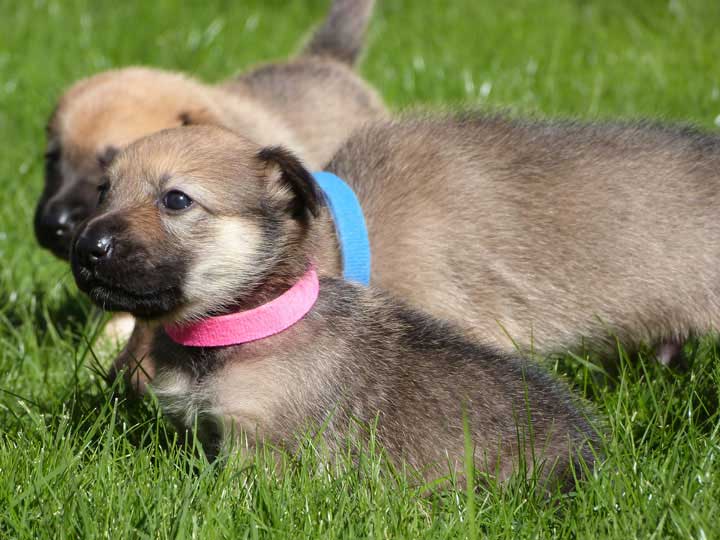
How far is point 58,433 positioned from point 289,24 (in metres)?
5.44

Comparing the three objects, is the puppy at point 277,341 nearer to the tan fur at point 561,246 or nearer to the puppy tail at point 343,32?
the tan fur at point 561,246

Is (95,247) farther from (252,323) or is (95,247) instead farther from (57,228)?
(57,228)

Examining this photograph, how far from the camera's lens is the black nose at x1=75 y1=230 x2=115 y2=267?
268 cm

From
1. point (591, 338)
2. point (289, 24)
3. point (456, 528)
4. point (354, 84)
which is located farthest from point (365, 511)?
point (289, 24)

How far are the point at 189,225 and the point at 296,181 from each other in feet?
0.99

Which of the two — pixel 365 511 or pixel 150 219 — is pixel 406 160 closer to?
pixel 150 219

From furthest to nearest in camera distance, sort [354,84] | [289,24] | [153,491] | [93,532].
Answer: [289,24] → [354,84] → [153,491] → [93,532]

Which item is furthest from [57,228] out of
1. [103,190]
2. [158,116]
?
[103,190]

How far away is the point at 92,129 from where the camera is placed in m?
4.33

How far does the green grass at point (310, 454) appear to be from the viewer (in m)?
2.40

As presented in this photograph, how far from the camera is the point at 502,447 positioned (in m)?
2.67

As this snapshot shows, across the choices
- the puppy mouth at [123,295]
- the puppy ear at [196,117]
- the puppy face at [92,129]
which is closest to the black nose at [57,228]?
the puppy face at [92,129]

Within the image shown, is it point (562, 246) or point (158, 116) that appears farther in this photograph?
point (158, 116)

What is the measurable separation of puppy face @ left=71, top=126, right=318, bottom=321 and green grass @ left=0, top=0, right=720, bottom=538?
14.7 inches
